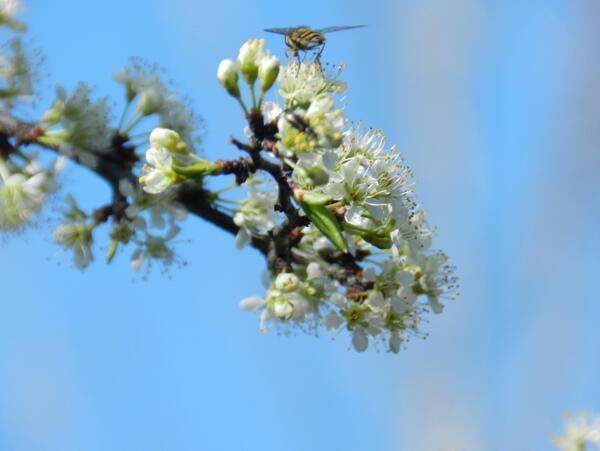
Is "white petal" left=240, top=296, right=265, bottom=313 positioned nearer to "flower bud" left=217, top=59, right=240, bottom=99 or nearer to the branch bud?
the branch bud

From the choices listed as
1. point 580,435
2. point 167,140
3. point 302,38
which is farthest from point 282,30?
point 580,435

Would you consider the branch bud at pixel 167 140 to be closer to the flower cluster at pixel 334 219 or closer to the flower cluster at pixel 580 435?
the flower cluster at pixel 334 219

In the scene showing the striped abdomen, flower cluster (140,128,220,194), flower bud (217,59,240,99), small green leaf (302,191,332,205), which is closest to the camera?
small green leaf (302,191,332,205)

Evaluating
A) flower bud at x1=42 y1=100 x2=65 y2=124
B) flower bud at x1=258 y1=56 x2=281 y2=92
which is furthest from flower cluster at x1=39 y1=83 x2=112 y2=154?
flower bud at x1=258 y1=56 x2=281 y2=92

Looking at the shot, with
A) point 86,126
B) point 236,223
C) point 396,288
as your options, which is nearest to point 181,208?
point 236,223

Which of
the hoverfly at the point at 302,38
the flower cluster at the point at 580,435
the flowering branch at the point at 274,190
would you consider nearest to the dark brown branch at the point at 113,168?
the flowering branch at the point at 274,190

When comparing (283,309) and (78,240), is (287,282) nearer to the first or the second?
(283,309)
